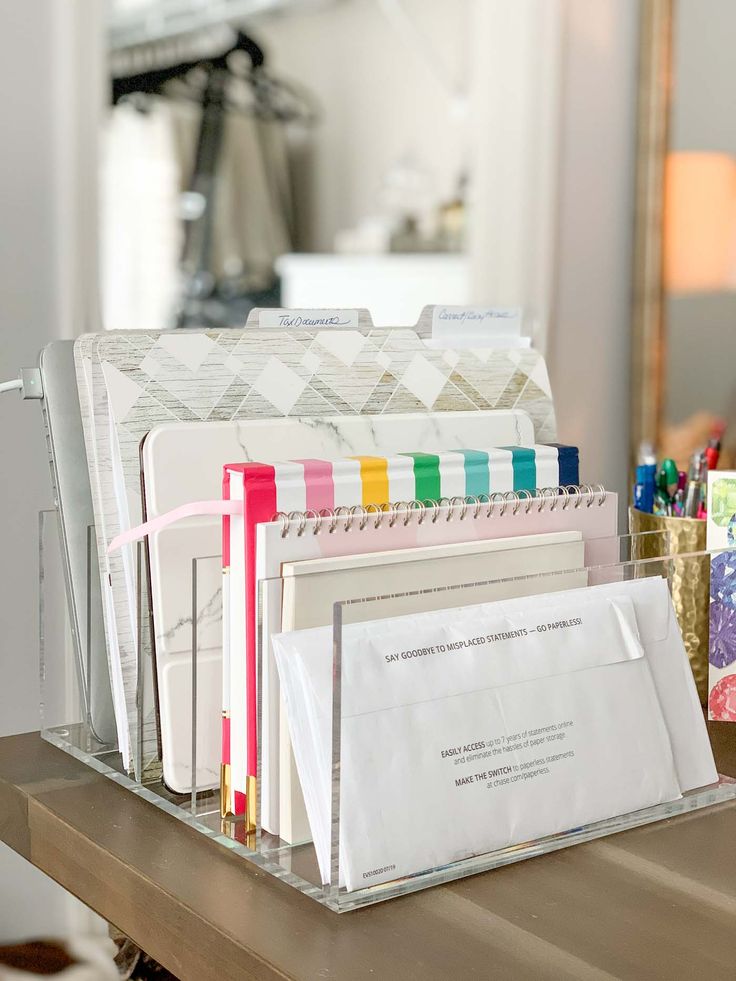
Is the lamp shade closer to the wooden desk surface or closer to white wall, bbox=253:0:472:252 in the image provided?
the wooden desk surface

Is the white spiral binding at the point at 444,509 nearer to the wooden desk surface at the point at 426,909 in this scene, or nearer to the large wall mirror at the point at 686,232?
the wooden desk surface at the point at 426,909

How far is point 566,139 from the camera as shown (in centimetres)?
159

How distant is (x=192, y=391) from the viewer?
778 millimetres

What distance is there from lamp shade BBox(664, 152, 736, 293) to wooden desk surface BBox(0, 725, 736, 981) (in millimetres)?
1073

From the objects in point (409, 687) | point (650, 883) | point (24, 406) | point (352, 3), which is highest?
point (352, 3)

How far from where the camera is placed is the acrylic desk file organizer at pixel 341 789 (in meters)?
0.60

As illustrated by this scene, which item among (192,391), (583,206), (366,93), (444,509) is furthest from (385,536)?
(366,93)

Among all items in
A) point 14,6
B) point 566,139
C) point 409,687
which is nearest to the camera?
point 409,687

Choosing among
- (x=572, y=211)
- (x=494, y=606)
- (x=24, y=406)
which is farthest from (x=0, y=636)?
(x=572, y=211)

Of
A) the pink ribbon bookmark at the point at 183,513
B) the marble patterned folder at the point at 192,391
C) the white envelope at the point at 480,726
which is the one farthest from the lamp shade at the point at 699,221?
the pink ribbon bookmark at the point at 183,513

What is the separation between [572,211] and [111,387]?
40.6 inches

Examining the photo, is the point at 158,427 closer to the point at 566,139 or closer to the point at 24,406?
the point at 24,406

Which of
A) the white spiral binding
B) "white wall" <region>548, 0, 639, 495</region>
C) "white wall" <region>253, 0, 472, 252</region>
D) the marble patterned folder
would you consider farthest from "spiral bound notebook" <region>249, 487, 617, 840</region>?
"white wall" <region>253, 0, 472, 252</region>

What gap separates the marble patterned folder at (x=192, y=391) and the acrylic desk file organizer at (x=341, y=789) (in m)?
0.04
